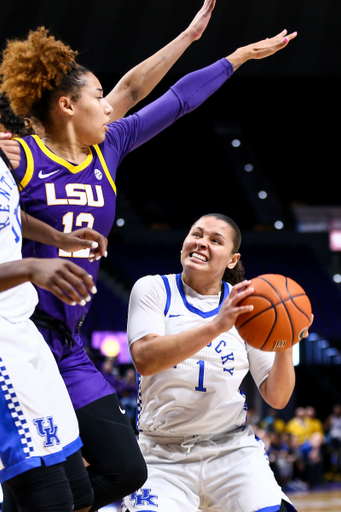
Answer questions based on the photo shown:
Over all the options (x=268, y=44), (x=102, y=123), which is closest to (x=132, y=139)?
(x=102, y=123)

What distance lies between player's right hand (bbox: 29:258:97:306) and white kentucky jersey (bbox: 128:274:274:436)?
115cm

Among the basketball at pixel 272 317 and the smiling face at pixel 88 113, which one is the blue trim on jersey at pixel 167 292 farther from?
the smiling face at pixel 88 113

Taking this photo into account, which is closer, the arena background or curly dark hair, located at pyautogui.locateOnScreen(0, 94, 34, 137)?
curly dark hair, located at pyautogui.locateOnScreen(0, 94, 34, 137)

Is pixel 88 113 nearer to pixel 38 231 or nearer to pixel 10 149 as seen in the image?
pixel 10 149

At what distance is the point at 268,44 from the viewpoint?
352cm

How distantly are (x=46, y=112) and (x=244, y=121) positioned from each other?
55.0ft

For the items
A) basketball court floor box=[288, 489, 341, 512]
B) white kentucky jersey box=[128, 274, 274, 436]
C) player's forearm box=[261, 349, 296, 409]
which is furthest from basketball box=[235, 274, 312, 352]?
basketball court floor box=[288, 489, 341, 512]

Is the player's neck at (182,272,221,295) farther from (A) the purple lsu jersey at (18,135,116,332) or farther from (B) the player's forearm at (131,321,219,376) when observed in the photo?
(A) the purple lsu jersey at (18,135,116,332)

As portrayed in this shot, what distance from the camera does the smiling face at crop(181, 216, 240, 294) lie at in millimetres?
3201

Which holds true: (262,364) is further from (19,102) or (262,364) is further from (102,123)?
(19,102)

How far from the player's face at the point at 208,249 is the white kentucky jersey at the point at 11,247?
3.86 ft

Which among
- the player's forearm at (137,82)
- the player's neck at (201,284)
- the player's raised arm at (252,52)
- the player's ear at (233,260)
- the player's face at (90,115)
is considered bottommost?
the player's neck at (201,284)

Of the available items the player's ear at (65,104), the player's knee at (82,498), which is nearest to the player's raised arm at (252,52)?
the player's ear at (65,104)

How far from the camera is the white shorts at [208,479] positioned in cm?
288
